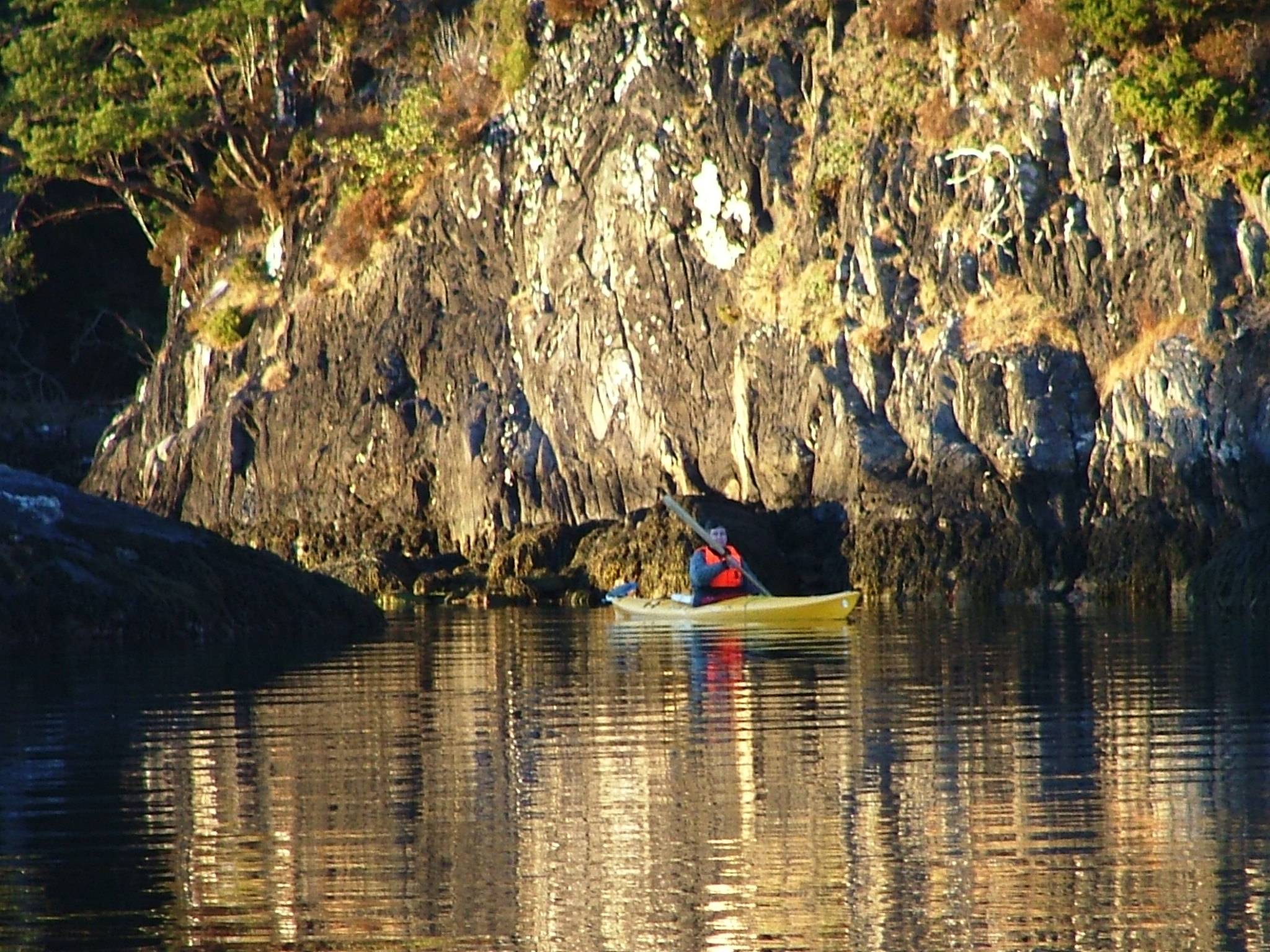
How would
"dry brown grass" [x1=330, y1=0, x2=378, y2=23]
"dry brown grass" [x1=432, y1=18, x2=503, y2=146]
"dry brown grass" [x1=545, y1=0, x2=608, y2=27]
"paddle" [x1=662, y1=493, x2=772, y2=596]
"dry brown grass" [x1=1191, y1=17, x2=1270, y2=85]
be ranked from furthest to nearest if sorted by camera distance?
"dry brown grass" [x1=330, y1=0, x2=378, y2=23]
"dry brown grass" [x1=432, y1=18, x2=503, y2=146]
"dry brown grass" [x1=545, y1=0, x2=608, y2=27]
"dry brown grass" [x1=1191, y1=17, x2=1270, y2=85]
"paddle" [x1=662, y1=493, x2=772, y2=596]

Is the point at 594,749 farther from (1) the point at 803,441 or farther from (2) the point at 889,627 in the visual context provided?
(1) the point at 803,441

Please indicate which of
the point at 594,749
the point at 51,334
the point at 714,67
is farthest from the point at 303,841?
the point at 51,334

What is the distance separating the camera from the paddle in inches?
1211

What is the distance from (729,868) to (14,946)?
321 centimetres

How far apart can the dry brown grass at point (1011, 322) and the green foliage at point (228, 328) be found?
65.1ft

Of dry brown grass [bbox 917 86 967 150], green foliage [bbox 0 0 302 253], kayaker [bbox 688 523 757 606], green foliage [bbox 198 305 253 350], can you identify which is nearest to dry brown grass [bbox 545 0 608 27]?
green foliage [bbox 0 0 302 253]

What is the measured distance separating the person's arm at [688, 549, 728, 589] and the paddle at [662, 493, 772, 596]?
0.33 m

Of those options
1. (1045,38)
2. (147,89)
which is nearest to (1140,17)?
(1045,38)

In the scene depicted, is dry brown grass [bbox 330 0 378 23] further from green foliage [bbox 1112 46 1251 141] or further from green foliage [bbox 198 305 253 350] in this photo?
green foliage [bbox 1112 46 1251 141]

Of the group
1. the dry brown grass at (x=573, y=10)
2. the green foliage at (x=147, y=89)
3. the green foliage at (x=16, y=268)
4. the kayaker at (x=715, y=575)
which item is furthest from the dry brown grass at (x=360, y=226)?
the kayaker at (x=715, y=575)

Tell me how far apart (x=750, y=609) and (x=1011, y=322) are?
8070mm

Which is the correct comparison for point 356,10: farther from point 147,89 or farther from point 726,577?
point 726,577

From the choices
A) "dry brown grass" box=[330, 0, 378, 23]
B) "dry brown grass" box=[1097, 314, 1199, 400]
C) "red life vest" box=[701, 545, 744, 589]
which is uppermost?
"dry brown grass" box=[330, 0, 378, 23]

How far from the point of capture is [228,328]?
48875mm
